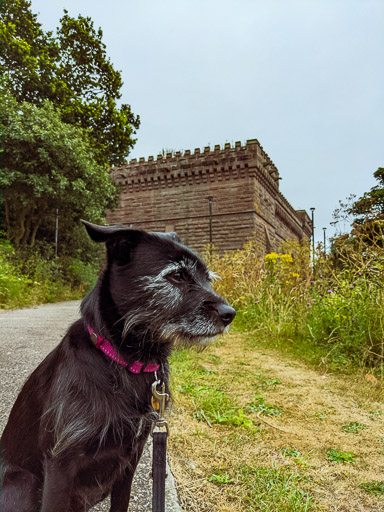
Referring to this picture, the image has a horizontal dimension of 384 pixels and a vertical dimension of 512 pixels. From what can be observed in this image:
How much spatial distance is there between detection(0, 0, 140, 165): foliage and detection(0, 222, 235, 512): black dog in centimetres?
1448

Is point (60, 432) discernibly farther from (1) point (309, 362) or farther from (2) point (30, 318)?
(2) point (30, 318)

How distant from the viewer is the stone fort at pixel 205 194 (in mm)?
27016

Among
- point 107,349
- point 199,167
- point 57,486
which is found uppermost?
point 199,167

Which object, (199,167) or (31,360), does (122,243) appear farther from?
(199,167)

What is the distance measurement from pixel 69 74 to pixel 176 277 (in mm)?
17971

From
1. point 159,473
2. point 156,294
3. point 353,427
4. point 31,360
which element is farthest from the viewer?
point 31,360

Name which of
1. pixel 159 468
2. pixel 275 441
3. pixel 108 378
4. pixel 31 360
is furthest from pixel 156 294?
pixel 31 360

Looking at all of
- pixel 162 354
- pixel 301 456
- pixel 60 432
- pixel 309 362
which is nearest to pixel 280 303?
pixel 309 362

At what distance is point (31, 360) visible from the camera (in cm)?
418

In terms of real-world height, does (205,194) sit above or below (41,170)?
above

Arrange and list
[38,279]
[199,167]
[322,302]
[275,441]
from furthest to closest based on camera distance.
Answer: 1. [199,167]
2. [38,279]
3. [322,302]
4. [275,441]

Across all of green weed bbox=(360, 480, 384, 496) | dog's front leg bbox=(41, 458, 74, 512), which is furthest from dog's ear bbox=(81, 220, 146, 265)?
green weed bbox=(360, 480, 384, 496)

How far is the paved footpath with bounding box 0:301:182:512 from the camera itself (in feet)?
6.27

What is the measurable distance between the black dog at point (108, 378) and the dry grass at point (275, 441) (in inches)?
26.8
